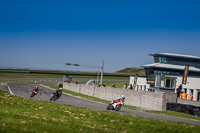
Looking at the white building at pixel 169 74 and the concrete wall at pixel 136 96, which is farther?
the white building at pixel 169 74

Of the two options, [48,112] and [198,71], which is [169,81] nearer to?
[198,71]

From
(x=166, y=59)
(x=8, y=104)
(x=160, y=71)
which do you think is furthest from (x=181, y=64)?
(x=8, y=104)

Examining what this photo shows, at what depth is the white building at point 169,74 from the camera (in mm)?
55569

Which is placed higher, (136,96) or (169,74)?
(169,74)

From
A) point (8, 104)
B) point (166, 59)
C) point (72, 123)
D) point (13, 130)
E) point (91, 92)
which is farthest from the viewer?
point (166, 59)

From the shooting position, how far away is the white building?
55569mm

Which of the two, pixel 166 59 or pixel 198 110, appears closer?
pixel 198 110

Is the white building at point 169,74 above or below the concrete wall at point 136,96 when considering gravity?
above

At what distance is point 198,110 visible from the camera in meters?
25.2

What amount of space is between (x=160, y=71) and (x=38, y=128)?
59.8 meters

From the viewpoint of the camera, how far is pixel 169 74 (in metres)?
67.6

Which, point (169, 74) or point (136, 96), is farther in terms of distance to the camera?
point (169, 74)

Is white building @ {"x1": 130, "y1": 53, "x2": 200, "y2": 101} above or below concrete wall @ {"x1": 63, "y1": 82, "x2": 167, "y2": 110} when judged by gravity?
above

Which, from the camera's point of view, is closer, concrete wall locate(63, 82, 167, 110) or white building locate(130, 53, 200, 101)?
concrete wall locate(63, 82, 167, 110)
